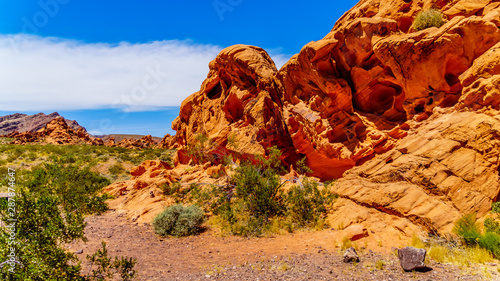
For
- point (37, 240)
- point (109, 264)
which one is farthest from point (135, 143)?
point (37, 240)

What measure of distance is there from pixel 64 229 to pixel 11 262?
998 millimetres

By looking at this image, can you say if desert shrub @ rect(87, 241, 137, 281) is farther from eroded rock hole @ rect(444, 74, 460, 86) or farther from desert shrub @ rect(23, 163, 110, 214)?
eroded rock hole @ rect(444, 74, 460, 86)

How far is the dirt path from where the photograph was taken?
19.6 ft

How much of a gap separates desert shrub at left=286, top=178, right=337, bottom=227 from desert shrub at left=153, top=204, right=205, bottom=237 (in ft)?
11.3

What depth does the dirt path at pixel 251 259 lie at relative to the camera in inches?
236

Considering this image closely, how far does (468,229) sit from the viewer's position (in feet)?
22.5

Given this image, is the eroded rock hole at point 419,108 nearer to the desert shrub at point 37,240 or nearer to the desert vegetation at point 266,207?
the desert vegetation at point 266,207

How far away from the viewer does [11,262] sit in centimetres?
481

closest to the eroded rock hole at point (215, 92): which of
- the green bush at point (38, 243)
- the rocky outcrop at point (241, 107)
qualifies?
the rocky outcrop at point (241, 107)

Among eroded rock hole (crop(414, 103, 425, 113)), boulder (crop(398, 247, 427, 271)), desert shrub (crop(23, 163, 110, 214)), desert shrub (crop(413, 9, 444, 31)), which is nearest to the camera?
boulder (crop(398, 247, 427, 271))

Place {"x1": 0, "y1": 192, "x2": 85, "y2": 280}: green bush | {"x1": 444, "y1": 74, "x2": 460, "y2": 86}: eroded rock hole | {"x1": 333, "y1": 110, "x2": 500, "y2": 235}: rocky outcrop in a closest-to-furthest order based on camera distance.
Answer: {"x1": 0, "y1": 192, "x2": 85, "y2": 280}: green bush
{"x1": 333, "y1": 110, "x2": 500, "y2": 235}: rocky outcrop
{"x1": 444, "y1": 74, "x2": 460, "y2": 86}: eroded rock hole

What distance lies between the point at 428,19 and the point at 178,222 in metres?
11.1

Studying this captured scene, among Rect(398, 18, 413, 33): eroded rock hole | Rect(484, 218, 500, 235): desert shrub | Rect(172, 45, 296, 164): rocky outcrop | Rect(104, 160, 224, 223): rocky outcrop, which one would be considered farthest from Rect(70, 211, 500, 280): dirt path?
Rect(398, 18, 413, 33): eroded rock hole

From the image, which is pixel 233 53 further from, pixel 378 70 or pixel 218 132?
pixel 378 70
